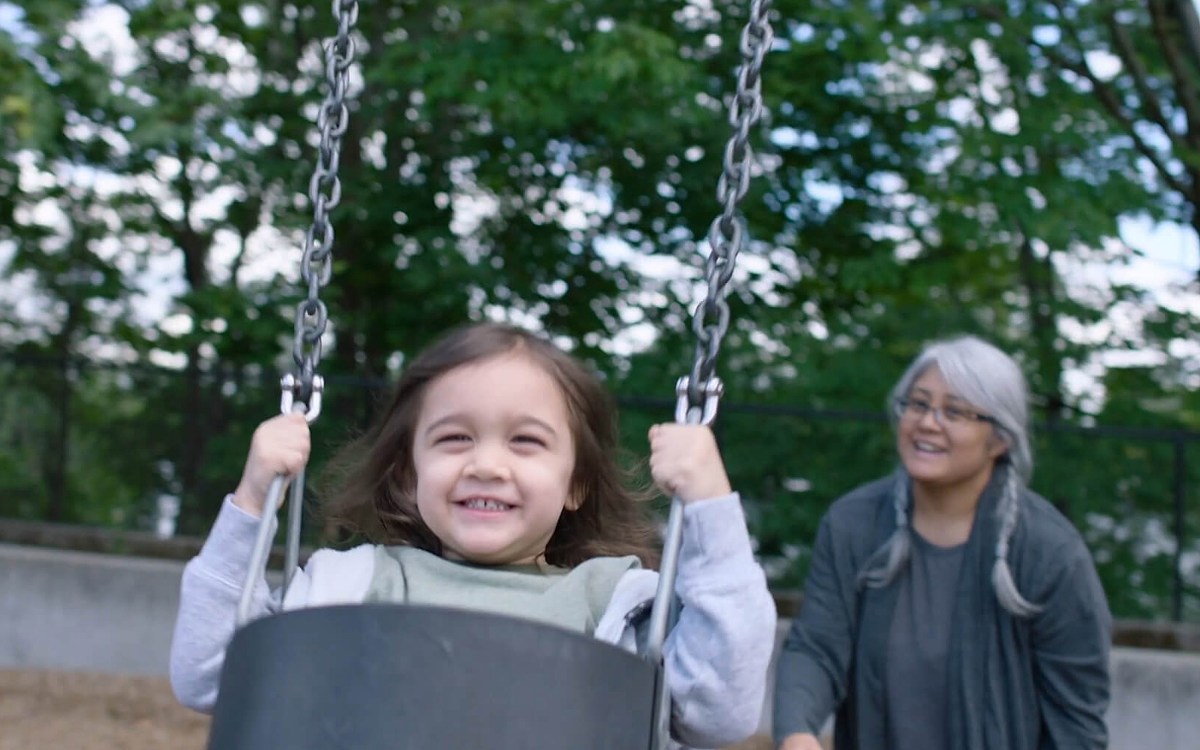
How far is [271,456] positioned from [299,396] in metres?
0.16

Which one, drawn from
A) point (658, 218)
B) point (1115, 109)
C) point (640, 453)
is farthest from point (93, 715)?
point (1115, 109)

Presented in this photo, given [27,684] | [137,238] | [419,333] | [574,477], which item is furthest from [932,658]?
[137,238]

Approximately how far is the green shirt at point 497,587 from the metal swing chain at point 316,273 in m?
0.15

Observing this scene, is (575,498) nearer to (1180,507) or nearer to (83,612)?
(83,612)

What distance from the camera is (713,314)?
2.04m

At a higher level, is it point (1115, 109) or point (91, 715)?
point (1115, 109)

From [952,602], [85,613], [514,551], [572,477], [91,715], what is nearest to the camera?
[514,551]

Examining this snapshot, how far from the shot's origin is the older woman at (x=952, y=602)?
290cm

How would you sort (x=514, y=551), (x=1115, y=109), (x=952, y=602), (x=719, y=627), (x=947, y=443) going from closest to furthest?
1. (x=719, y=627)
2. (x=514, y=551)
3. (x=952, y=602)
4. (x=947, y=443)
5. (x=1115, y=109)

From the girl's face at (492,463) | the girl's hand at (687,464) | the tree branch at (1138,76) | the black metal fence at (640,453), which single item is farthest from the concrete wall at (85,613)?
the girl's hand at (687,464)

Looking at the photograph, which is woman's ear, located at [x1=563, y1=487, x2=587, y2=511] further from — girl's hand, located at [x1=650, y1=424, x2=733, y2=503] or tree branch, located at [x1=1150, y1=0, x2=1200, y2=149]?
tree branch, located at [x1=1150, y1=0, x2=1200, y2=149]

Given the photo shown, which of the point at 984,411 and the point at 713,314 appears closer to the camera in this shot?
the point at 713,314

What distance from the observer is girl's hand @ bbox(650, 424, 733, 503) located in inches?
76.5

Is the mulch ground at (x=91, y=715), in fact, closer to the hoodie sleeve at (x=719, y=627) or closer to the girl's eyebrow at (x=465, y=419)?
the girl's eyebrow at (x=465, y=419)
